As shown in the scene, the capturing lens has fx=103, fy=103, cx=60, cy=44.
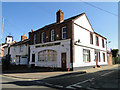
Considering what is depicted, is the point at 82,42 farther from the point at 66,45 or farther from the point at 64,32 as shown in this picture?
the point at 64,32

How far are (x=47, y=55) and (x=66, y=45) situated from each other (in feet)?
15.2

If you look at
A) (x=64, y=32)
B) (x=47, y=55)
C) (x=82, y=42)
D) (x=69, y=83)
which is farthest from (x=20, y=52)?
(x=69, y=83)

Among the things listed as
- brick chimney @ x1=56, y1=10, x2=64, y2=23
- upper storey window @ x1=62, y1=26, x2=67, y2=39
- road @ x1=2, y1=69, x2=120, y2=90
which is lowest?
road @ x1=2, y1=69, x2=120, y2=90

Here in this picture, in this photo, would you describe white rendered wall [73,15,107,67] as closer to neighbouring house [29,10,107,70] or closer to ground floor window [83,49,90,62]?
neighbouring house [29,10,107,70]

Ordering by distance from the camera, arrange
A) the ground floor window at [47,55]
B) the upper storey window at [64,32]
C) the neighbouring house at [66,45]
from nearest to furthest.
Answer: the neighbouring house at [66,45], the upper storey window at [64,32], the ground floor window at [47,55]

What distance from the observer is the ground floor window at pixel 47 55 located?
672 inches

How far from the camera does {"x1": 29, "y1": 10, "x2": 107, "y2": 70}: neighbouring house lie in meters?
15.0

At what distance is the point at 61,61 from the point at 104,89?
391 inches

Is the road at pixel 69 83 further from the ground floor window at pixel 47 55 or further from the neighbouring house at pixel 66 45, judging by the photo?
the ground floor window at pixel 47 55

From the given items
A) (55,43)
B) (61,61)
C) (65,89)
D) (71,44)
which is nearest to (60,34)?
(55,43)

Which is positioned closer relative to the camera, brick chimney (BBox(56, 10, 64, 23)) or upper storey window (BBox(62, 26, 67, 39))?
upper storey window (BBox(62, 26, 67, 39))

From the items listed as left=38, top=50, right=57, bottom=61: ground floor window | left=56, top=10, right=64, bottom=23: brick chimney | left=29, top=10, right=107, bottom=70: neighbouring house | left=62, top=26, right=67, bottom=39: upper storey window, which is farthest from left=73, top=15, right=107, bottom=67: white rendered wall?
left=38, top=50, right=57, bottom=61: ground floor window

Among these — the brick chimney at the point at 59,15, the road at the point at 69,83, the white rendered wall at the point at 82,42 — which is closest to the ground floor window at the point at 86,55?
the white rendered wall at the point at 82,42

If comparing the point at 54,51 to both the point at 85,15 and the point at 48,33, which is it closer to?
the point at 48,33
